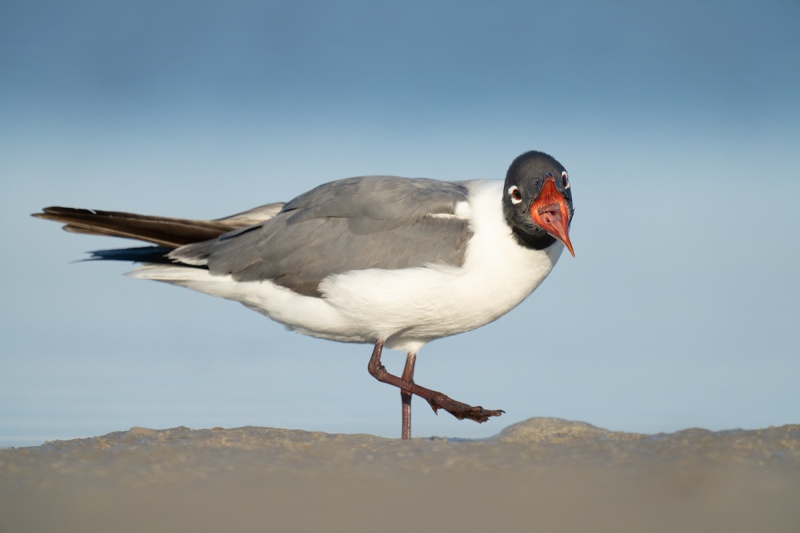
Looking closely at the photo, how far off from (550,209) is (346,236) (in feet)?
4.04

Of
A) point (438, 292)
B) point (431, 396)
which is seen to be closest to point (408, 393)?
point (431, 396)

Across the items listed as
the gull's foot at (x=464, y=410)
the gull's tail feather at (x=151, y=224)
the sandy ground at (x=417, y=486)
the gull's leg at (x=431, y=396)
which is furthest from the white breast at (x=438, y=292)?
the sandy ground at (x=417, y=486)

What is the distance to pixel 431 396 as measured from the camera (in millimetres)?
5520

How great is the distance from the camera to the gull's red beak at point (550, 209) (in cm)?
516

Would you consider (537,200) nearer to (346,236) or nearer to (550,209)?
(550,209)

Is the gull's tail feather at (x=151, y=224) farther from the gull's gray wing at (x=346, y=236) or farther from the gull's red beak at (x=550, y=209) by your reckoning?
the gull's red beak at (x=550, y=209)

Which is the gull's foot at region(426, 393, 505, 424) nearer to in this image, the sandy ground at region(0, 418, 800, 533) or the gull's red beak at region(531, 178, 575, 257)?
the gull's red beak at region(531, 178, 575, 257)

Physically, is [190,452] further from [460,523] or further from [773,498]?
[773,498]

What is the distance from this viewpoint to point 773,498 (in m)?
2.95

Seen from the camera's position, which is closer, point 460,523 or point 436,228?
point 460,523

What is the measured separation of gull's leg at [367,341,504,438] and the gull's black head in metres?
0.98

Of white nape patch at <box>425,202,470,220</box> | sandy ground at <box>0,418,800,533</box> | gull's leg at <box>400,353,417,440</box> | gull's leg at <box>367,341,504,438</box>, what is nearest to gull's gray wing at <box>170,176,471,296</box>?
→ white nape patch at <box>425,202,470,220</box>

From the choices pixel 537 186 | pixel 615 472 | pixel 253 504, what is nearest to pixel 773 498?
pixel 615 472

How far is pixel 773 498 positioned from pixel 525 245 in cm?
258
